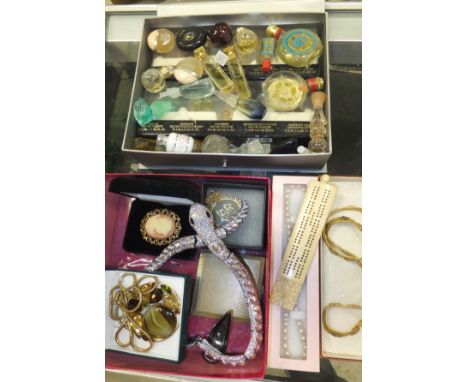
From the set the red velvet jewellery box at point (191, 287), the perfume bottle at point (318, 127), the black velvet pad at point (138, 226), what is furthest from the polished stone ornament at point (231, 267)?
the perfume bottle at point (318, 127)

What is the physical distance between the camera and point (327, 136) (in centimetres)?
86

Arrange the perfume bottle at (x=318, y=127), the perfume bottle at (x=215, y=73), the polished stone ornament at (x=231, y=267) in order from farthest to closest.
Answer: the perfume bottle at (x=215, y=73)
the perfume bottle at (x=318, y=127)
the polished stone ornament at (x=231, y=267)

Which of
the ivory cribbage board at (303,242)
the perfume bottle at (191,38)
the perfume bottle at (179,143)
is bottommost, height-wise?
the ivory cribbage board at (303,242)

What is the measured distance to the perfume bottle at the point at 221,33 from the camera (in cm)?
95

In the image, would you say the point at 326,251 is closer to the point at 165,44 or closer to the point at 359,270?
the point at 359,270

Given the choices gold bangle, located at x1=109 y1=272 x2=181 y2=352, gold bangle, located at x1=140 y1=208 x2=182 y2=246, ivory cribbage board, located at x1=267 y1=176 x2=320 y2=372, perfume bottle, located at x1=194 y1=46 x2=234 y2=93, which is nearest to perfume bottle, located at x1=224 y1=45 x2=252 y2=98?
perfume bottle, located at x1=194 y1=46 x2=234 y2=93

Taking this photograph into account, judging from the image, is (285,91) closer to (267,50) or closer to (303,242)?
(267,50)

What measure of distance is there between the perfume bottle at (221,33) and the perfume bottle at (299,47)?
0.45ft

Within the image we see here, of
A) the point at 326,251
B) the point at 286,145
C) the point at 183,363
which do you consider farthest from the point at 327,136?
the point at 183,363

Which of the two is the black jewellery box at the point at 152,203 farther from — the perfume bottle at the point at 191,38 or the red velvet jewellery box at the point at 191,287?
the perfume bottle at the point at 191,38

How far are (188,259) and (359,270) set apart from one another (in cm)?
45

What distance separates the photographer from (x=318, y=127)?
2.82 feet

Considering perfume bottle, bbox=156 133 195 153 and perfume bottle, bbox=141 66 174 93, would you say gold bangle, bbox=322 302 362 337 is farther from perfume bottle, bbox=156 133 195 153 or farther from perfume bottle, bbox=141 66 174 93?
perfume bottle, bbox=141 66 174 93

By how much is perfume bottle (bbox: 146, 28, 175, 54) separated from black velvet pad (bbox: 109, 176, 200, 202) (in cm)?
45
